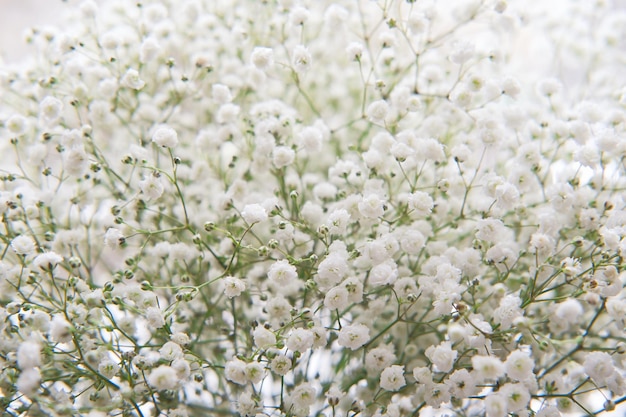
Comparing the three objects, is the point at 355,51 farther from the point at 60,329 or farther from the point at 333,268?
the point at 60,329

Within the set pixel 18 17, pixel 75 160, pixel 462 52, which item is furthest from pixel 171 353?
pixel 18 17

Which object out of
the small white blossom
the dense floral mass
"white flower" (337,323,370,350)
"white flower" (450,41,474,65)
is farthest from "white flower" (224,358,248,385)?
"white flower" (450,41,474,65)

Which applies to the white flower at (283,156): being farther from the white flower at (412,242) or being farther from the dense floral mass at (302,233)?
the white flower at (412,242)

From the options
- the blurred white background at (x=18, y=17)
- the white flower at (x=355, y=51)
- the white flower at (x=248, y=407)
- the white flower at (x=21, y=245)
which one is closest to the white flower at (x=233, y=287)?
the white flower at (x=248, y=407)

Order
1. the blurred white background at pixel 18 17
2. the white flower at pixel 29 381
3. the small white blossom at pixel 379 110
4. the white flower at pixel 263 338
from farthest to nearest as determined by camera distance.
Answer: the blurred white background at pixel 18 17
the small white blossom at pixel 379 110
the white flower at pixel 263 338
the white flower at pixel 29 381

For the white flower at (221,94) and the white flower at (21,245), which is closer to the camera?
the white flower at (21,245)

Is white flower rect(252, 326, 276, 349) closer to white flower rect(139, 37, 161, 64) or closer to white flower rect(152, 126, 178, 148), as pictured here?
white flower rect(152, 126, 178, 148)

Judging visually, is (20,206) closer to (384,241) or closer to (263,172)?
(263,172)
